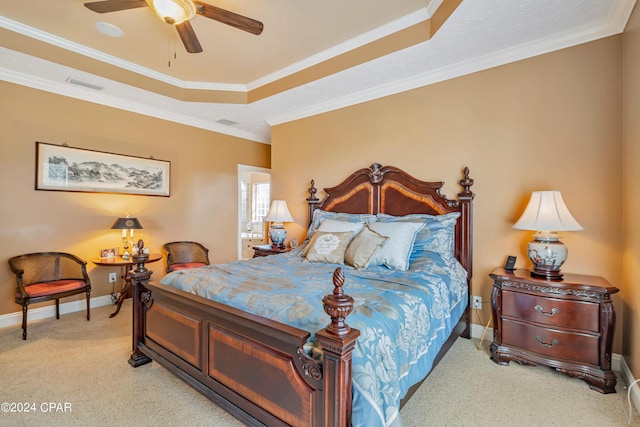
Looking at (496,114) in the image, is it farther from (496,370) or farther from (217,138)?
(217,138)

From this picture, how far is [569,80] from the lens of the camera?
2.53 m

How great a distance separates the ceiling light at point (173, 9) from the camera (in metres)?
1.98

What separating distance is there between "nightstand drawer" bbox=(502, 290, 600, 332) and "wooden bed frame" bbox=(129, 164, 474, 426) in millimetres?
516

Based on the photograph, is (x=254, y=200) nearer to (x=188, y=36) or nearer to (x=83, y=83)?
(x=83, y=83)

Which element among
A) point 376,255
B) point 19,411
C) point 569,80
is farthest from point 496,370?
point 19,411

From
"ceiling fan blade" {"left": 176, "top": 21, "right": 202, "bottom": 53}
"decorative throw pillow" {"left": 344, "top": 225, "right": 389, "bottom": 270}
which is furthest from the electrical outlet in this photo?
"ceiling fan blade" {"left": 176, "top": 21, "right": 202, "bottom": 53}

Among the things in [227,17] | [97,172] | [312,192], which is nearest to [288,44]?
[227,17]

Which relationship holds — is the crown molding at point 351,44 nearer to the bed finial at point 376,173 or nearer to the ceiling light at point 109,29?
the bed finial at point 376,173

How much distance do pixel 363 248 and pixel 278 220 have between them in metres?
1.80

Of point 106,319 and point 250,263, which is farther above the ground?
point 250,263

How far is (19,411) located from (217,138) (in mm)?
4143

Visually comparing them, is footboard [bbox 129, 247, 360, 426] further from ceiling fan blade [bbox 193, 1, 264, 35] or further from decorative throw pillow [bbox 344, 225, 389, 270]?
ceiling fan blade [bbox 193, 1, 264, 35]

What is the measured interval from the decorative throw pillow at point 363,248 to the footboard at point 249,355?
1.24 metres

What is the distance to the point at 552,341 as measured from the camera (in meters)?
2.19
